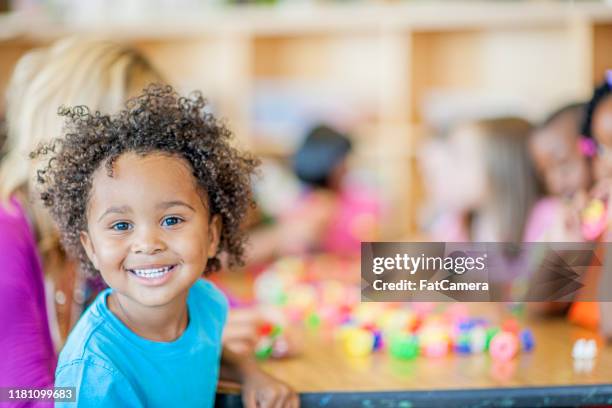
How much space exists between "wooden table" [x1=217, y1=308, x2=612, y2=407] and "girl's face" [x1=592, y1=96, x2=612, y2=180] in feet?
0.81

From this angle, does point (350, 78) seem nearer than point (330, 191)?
No

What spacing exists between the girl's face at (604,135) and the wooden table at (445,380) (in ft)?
0.81

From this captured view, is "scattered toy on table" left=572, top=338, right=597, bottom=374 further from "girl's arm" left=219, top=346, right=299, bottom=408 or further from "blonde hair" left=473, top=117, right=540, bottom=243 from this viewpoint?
"blonde hair" left=473, top=117, right=540, bottom=243

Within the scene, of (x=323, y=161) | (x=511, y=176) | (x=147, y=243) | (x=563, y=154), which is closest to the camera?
(x=147, y=243)

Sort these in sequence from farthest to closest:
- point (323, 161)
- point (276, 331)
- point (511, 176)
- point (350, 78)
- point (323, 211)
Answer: point (350, 78)
point (323, 161)
point (323, 211)
point (511, 176)
point (276, 331)

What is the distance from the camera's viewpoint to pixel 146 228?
837 millimetres

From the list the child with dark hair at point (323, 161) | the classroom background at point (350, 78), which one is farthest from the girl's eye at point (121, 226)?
the child with dark hair at point (323, 161)

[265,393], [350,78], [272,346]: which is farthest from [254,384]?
[350,78]

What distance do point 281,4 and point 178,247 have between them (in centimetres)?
242

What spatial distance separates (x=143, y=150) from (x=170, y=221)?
0.27 ft

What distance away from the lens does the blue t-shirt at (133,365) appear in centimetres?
82

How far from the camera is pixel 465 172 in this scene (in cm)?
201

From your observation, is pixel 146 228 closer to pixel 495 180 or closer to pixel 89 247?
pixel 89 247

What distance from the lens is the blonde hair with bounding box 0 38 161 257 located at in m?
1.11
